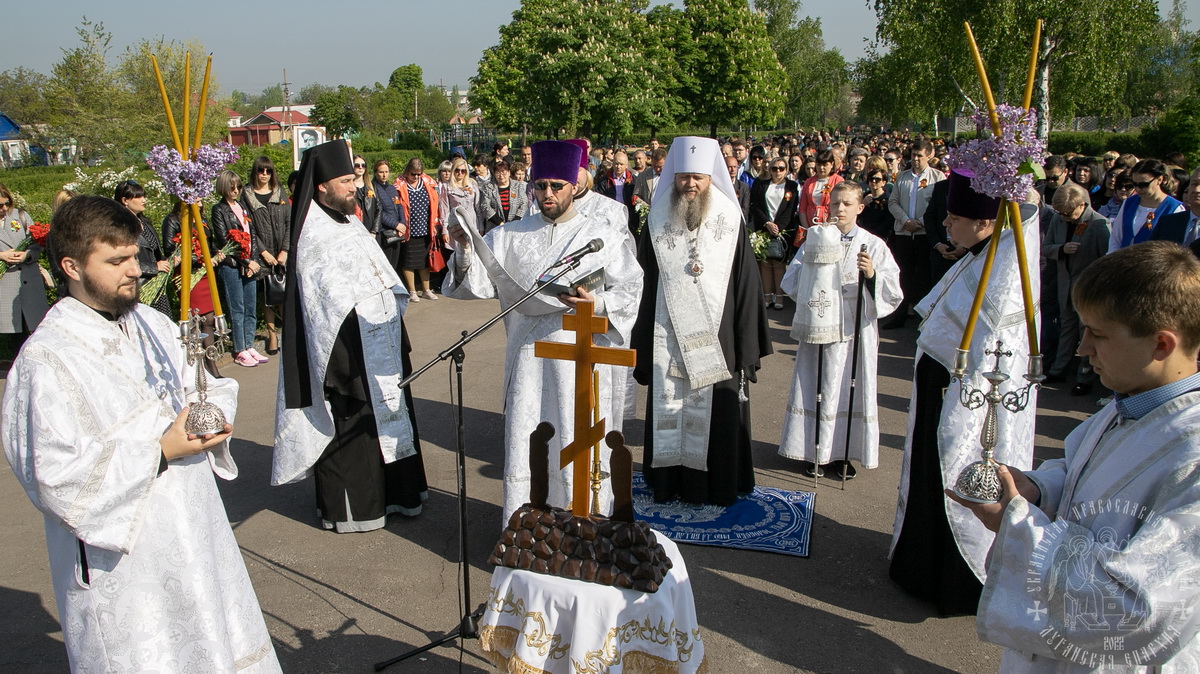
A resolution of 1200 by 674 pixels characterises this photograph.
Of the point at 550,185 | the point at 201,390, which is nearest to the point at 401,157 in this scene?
the point at 550,185

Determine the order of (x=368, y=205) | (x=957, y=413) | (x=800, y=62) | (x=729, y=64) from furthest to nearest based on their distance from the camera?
(x=800, y=62), (x=729, y=64), (x=368, y=205), (x=957, y=413)

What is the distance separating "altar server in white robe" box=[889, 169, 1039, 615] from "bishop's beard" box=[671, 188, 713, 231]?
166 centimetres

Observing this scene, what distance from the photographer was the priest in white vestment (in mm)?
5391

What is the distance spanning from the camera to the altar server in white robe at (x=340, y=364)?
4910 mm

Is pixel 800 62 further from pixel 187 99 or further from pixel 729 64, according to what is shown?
pixel 187 99

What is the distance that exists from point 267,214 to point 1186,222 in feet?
Answer: 29.5

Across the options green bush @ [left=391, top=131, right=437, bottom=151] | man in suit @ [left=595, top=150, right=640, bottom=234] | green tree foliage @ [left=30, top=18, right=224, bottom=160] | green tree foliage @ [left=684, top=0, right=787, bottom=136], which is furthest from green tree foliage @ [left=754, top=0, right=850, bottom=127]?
man in suit @ [left=595, top=150, right=640, bottom=234]

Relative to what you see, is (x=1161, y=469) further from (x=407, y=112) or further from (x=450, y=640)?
(x=407, y=112)

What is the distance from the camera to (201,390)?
8.94 ft

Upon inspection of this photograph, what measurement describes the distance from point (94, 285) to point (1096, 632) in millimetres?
2996

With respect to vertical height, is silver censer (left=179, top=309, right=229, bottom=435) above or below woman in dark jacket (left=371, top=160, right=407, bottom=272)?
below

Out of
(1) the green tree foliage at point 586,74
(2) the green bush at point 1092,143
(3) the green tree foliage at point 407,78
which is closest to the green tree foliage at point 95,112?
(1) the green tree foliage at point 586,74

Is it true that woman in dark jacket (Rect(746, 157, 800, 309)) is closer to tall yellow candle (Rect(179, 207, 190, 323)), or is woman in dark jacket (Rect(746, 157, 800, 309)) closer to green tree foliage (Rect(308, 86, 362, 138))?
tall yellow candle (Rect(179, 207, 190, 323))

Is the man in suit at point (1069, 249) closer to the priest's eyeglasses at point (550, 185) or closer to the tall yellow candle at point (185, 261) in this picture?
the priest's eyeglasses at point (550, 185)
